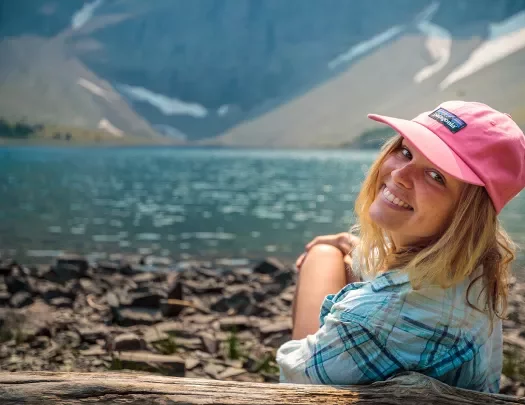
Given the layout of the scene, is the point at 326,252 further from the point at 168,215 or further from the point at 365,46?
the point at 365,46

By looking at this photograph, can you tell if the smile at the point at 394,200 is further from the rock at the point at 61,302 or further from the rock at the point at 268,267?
the rock at the point at 268,267

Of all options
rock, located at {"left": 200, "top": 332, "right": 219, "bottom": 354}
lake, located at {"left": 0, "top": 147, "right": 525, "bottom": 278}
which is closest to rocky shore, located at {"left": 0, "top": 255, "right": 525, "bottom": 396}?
rock, located at {"left": 200, "top": 332, "right": 219, "bottom": 354}

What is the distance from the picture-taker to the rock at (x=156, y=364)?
2173mm

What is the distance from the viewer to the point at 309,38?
40.8 m

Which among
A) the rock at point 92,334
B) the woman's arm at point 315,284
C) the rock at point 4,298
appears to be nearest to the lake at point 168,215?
the woman's arm at point 315,284

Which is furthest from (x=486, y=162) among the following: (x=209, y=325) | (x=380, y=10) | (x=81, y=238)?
(x=380, y=10)

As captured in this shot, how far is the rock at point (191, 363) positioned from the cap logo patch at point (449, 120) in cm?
158

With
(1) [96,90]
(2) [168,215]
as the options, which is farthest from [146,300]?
(1) [96,90]

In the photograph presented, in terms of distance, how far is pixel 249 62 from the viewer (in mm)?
44438

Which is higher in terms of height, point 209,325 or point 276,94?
point 276,94

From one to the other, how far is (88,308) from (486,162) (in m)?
3.07

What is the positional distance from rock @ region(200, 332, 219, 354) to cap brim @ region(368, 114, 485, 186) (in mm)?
1727

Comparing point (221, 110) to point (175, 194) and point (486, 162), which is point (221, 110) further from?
point (486, 162)

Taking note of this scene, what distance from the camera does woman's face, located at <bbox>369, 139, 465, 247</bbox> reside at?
1067 mm
